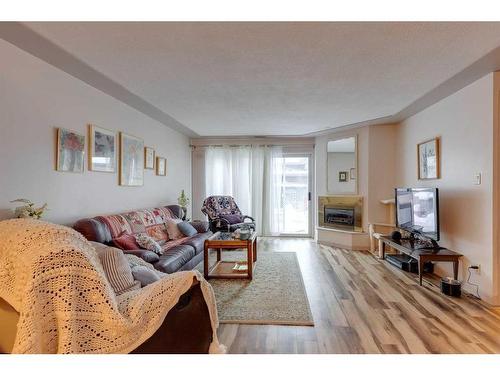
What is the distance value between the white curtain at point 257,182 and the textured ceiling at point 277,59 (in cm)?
254

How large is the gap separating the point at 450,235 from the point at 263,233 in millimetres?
3754

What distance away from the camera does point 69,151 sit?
290 centimetres

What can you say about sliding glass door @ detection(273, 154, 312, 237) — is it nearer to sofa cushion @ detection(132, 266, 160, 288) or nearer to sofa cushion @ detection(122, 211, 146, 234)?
sofa cushion @ detection(122, 211, 146, 234)

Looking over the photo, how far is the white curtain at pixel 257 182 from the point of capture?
6.45m

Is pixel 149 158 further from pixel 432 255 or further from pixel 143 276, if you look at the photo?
pixel 432 255

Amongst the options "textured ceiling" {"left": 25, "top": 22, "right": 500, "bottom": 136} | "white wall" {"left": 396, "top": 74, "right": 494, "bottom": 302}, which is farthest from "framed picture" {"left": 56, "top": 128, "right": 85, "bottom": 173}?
"white wall" {"left": 396, "top": 74, "right": 494, "bottom": 302}

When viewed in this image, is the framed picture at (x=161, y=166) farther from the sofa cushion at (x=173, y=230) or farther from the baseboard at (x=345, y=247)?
the baseboard at (x=345, y=247)

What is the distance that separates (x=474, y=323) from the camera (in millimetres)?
2383

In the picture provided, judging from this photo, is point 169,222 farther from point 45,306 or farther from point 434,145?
point 434,145

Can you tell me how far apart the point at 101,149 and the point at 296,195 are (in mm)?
4301

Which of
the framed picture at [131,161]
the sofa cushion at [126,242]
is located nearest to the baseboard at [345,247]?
the framed picture at [131,161]

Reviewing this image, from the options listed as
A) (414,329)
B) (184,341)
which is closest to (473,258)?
(414,329)

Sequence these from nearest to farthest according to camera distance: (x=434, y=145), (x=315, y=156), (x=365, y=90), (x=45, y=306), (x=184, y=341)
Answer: (x=45, y=306), (x=184, y=341), (x=365, y=90), (x=434, y=145), (x=315, y=156)

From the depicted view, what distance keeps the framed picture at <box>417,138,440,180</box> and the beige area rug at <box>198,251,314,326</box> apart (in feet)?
7.35
